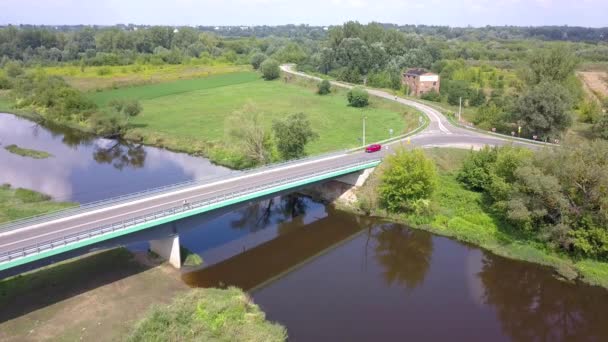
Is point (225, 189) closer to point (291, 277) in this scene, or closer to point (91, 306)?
point (291, 277)

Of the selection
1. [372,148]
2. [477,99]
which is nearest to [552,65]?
[477,99]

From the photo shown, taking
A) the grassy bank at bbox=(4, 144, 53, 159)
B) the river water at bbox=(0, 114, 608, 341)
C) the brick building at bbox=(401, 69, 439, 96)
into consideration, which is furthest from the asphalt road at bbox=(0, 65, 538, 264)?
the grassy bank at bbox=(4, 144, 53, 159)

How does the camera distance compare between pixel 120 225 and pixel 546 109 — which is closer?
pixel 120 225

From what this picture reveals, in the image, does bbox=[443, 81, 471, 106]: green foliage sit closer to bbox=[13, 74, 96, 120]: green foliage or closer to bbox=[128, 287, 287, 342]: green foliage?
bbox=[13, 74, 96, 120]: green foliage

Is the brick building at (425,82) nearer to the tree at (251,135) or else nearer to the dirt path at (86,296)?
the tree at (251,135)

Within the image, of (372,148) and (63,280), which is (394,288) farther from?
(63,280)

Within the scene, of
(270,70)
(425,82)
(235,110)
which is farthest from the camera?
(270,70)

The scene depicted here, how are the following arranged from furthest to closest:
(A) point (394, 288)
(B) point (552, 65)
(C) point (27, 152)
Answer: (B) point (552, 65) → (C) point (27, 152) → (A) point (394, 288)
